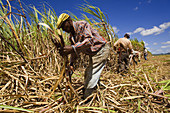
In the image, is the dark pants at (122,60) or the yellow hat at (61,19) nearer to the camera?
the yellow hat at (61,19)

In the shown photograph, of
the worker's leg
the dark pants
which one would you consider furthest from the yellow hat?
the dark pants

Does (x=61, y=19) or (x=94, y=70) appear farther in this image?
(x=94, y=70)

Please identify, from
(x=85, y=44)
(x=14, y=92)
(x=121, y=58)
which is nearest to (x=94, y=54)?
(x=85, y=44)

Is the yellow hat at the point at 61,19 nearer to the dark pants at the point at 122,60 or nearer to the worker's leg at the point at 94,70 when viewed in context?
the worker's leg at the point at 94,70

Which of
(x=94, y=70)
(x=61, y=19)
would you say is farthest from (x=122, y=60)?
(x=61, y=19)

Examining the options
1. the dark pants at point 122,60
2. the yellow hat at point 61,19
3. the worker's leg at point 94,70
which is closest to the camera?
the yellow hat at point 61,19

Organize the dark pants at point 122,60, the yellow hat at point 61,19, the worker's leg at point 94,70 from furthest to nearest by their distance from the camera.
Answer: the dark pants at point 122,60
the worker's leg at point 94,70
the yellow hat at point 61,19

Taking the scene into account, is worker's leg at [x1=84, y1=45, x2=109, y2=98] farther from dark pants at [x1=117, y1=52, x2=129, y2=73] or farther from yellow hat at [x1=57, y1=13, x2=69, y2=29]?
dark pants at [x1=117, y1=52, x2=129, y2=73]

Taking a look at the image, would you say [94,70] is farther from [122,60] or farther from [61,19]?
[122,60]

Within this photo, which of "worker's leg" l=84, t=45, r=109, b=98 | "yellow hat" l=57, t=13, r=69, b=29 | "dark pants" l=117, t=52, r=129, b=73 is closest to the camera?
"yellow hat" l=57, t=13, r=69, b=29

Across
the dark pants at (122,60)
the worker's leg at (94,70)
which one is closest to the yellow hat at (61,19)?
the worker's leg at (94,70)

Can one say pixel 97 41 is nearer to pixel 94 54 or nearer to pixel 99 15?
pixel 94 54

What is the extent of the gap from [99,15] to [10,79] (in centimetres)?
202

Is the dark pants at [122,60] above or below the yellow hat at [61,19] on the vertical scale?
below
